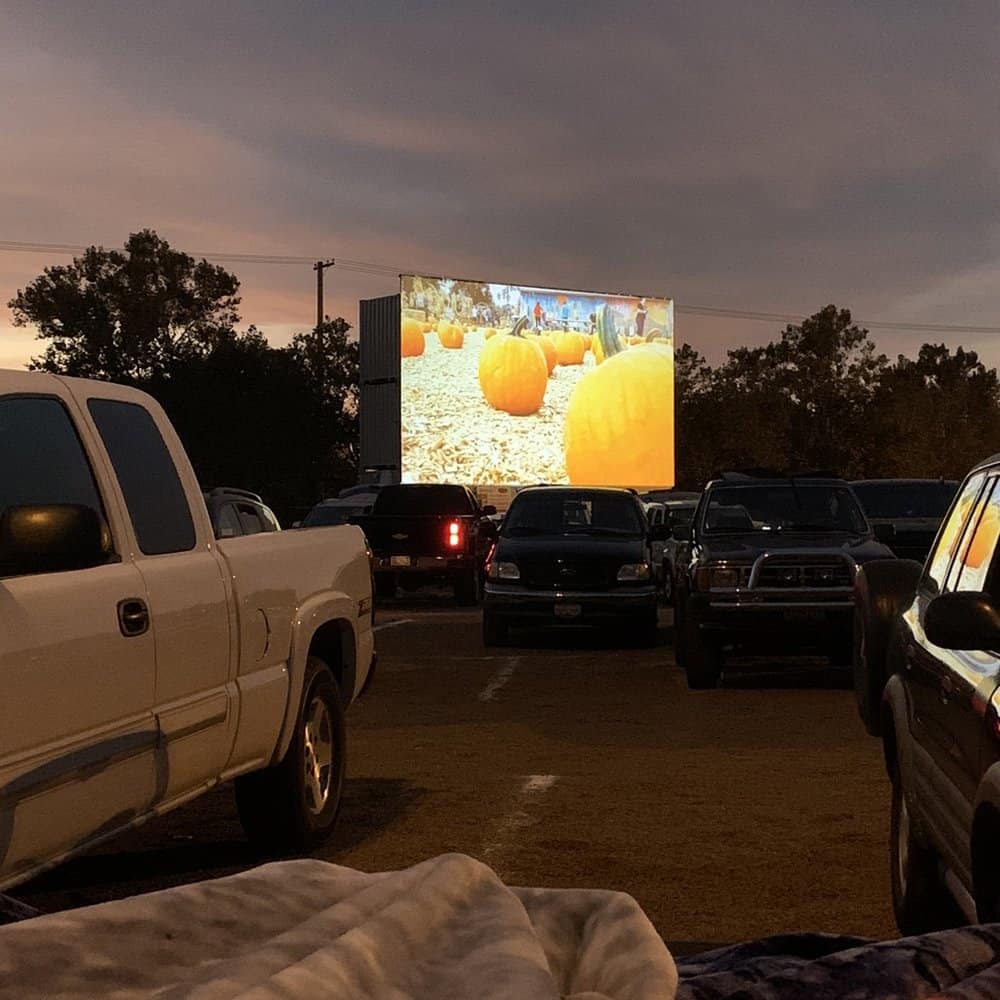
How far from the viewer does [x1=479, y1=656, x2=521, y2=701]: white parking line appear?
15.0 meters

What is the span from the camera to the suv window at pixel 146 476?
21.0ft

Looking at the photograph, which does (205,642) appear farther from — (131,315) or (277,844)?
(131,315)

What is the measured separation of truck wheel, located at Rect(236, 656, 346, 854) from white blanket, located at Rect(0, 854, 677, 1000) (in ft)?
20.4

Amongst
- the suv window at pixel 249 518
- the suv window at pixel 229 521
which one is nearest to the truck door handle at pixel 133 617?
the suv window at pixel 229 521

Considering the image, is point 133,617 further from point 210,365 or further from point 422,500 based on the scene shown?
point 210,365

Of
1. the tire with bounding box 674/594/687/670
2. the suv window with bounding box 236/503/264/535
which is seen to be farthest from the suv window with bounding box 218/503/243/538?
the tire with bounding box 674/594/687/670

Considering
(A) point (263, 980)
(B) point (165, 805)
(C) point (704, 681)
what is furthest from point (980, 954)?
(C) point (704, 681)

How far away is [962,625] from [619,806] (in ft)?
16.1

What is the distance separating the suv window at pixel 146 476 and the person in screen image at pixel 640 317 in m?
47.7

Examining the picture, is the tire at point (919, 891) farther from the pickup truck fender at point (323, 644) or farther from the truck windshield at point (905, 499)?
the truck windshield at point (905, 499)

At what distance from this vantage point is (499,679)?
53.9 feet

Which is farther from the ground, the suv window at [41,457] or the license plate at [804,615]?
the suv window at [41,457]

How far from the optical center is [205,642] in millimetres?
6590

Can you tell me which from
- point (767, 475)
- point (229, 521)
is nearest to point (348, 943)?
point (229, 521)
